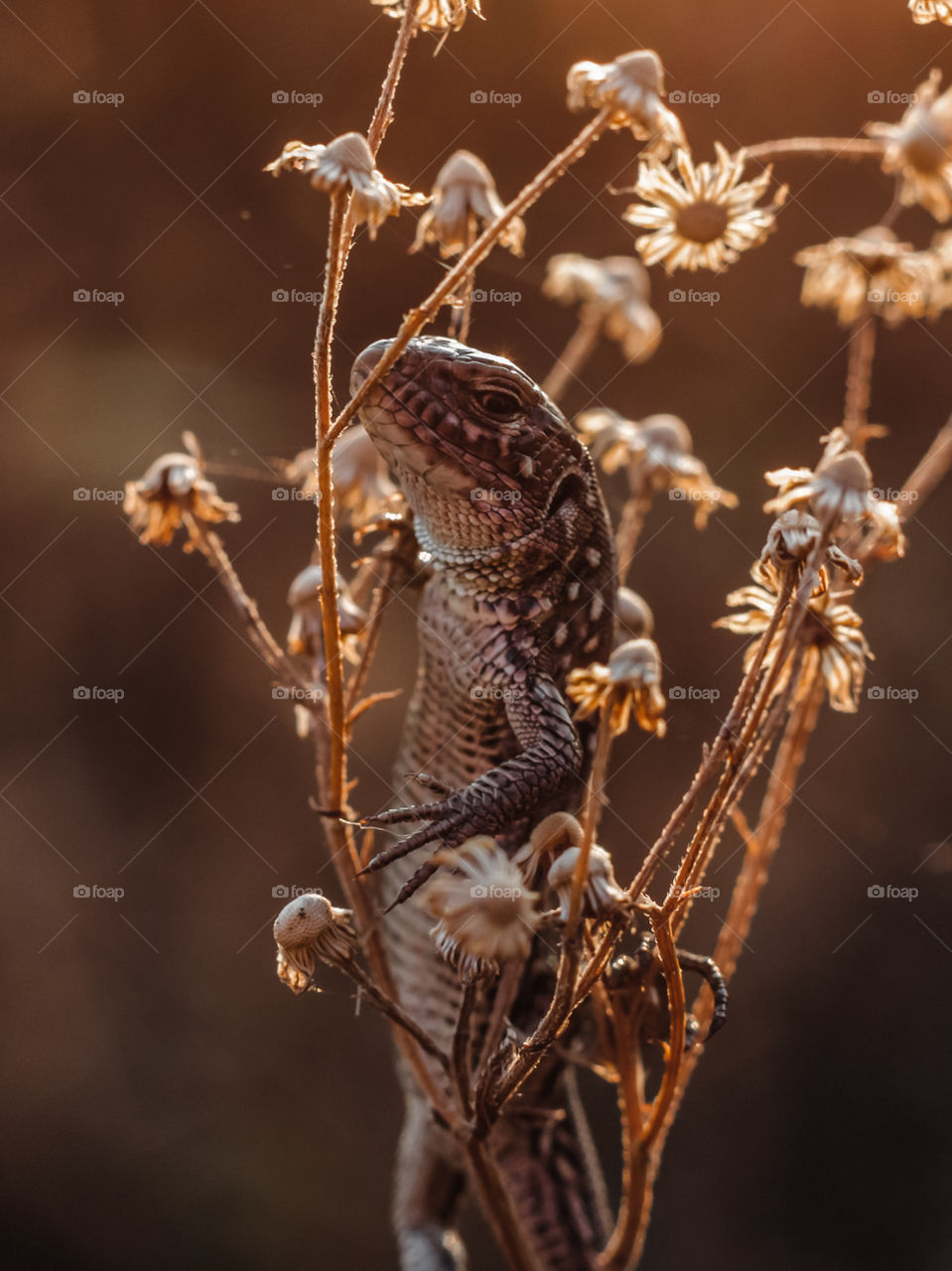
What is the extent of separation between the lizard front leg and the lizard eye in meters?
0.15

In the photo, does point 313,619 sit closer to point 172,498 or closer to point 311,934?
point 172,498

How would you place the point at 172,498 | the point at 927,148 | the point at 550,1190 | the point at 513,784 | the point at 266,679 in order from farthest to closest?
1. the point at 266,679
2. the point at 550,1190
3. the point at 172,498
4. the point at 513,784
5. the point at 927,148

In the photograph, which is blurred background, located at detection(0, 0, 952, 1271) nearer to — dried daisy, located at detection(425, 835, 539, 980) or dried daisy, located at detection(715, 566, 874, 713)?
dried daisy, located at detection(715, 566, 874, 713)

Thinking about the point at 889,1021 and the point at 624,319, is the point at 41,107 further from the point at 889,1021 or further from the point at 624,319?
the point at 889,1021

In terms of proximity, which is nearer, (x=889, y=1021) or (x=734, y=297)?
(x=734, y=297)

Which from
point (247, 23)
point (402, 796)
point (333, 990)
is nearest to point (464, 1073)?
point (402, 796)

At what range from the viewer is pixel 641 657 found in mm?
470

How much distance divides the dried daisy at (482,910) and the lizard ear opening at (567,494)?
0.77 ft

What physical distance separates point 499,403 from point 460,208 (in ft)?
0.33

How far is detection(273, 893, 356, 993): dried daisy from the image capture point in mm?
497

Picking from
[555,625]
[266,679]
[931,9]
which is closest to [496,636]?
[555,625]

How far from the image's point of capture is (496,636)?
650mm

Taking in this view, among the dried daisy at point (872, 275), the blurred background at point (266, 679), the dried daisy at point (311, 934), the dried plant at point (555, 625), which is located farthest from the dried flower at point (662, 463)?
the blurred background at point (266, 679)

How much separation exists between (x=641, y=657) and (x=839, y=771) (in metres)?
1.16
